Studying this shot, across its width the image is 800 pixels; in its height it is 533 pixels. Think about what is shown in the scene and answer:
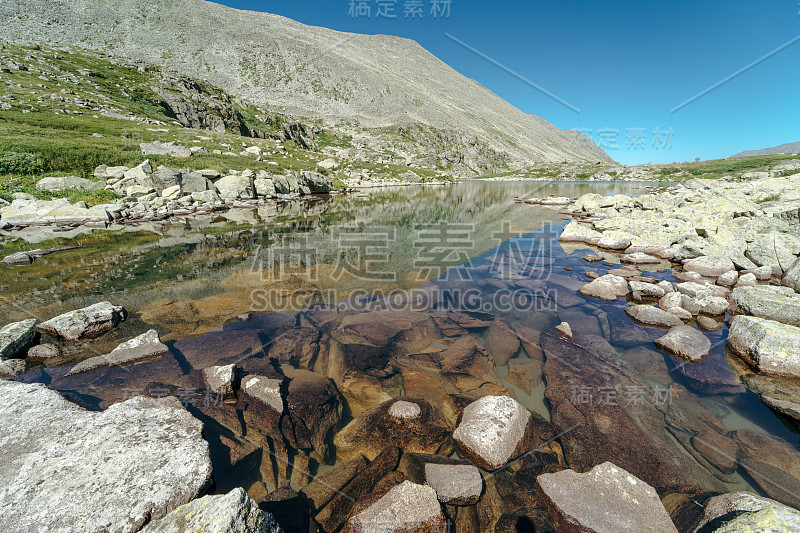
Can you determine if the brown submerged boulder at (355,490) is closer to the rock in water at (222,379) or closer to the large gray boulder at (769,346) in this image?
the rock in water at (222,379)

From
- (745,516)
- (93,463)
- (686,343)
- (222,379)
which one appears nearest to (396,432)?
(222,379)

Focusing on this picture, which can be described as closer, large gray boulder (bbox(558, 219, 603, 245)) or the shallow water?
the shallow water

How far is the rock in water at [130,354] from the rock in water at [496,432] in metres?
6.78

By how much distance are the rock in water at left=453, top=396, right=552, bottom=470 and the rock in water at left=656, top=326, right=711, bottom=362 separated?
448 cm

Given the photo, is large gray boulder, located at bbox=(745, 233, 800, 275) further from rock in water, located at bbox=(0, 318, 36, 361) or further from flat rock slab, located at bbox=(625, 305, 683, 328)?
rock in water, located at bbox=(0, 318, 36, 361)

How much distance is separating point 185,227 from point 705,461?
95.8 ft

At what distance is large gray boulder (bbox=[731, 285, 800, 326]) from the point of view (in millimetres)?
7734

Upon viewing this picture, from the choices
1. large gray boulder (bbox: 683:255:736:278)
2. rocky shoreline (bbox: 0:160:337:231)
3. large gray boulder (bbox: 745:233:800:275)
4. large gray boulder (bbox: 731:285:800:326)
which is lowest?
rocky shoreline (bbox: 0:160:337:231)

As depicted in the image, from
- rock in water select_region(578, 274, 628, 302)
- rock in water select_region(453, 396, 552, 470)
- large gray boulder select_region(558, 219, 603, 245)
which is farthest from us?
large gray boulder select_region(558, 219, 603, 245)

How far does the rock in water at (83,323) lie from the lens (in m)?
7.26

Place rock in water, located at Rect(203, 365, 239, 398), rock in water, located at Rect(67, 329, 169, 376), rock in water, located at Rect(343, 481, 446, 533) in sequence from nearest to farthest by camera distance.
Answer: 1. rock in water, located at Rect(343, 481, 446, 533)
2. rock in water, located at Rect(203, 365, 239, 398)
3. rock in water, located at Rect(67, 329, 169, 376)

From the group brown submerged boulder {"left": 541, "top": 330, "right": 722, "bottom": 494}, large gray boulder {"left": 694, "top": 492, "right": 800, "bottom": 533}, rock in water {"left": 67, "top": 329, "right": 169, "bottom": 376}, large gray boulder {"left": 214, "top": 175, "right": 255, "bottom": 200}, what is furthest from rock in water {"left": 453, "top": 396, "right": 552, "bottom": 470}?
large gray boulder {"left": 214, "top": 175, "right": 255, "bottom": 200}

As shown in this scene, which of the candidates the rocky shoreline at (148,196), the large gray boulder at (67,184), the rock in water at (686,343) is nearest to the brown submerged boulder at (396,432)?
the rock in water at (686,343)

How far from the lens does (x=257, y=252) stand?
16.4 metres
